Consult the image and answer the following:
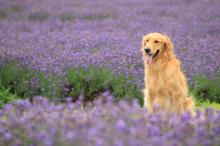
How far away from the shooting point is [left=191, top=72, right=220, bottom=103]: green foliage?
7988 mm

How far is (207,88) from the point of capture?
8.09m

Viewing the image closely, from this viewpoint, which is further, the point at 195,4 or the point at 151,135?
the point at 195,4

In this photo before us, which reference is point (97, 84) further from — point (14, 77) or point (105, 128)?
point (105, 128)

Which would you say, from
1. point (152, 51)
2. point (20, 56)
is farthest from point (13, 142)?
point (20, 56)

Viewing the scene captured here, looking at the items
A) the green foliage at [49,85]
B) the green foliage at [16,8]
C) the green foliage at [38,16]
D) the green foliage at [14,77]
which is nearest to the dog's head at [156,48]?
the green foliage at [49,85]

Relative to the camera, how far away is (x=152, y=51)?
231 inches

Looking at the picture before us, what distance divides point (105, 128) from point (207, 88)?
5.04 metres

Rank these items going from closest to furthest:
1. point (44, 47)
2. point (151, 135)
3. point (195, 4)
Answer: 1. point (151, 135)
2. point (44, 47)
3. point (195, 4)

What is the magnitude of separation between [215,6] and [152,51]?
11934mm

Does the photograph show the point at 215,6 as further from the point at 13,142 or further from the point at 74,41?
the point at 13,142

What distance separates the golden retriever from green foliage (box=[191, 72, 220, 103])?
6.96 feet

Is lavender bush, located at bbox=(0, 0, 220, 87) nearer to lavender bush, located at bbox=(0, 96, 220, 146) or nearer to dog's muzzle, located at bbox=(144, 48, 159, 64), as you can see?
dog's muzzle, located at bbox=(144, 48, 159, 64)

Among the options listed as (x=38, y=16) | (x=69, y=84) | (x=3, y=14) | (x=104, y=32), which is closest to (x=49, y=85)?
(x=69, y=84)

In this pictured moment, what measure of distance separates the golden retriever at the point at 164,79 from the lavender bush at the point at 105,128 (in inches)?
70.1
